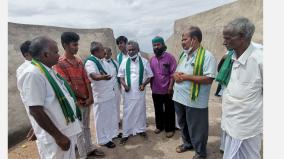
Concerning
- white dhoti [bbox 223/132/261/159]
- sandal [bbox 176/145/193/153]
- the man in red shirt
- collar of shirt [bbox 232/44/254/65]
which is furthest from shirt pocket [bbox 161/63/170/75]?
collar of shirt [bbox 232/44/254/65]

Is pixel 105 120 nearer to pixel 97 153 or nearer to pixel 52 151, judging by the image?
pixel 97 153

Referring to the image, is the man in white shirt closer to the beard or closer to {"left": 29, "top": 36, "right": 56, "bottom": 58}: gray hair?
{"left": 29, "top": 36, "right": 56, "bottom": 58}: gray hair

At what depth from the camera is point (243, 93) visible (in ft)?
9.18

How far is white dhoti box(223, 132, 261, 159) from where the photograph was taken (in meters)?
2.92

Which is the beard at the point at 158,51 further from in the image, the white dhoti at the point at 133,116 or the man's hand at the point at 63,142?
the man's hand at the point at 63,142

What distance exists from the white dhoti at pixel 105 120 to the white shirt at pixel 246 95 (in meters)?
2.58

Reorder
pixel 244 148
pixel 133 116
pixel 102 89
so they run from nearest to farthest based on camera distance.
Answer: pixel 244 148
pixel 102 89
pixel 133 116

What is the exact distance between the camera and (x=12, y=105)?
653 centimetres

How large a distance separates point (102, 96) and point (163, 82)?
1.23 metres

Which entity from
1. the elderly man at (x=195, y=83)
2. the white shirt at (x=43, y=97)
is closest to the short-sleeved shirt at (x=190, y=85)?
the elderly man at (x=195, y=83)

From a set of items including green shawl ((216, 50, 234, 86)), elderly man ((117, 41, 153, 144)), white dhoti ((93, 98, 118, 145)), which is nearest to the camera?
green shawl ((216, 50, 234, 86))

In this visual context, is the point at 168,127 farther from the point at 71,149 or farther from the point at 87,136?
the point at 71,149

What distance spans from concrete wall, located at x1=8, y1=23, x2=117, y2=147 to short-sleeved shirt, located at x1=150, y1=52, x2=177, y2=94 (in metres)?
3.52

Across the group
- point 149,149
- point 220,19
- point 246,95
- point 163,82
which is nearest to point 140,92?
point 163,82
